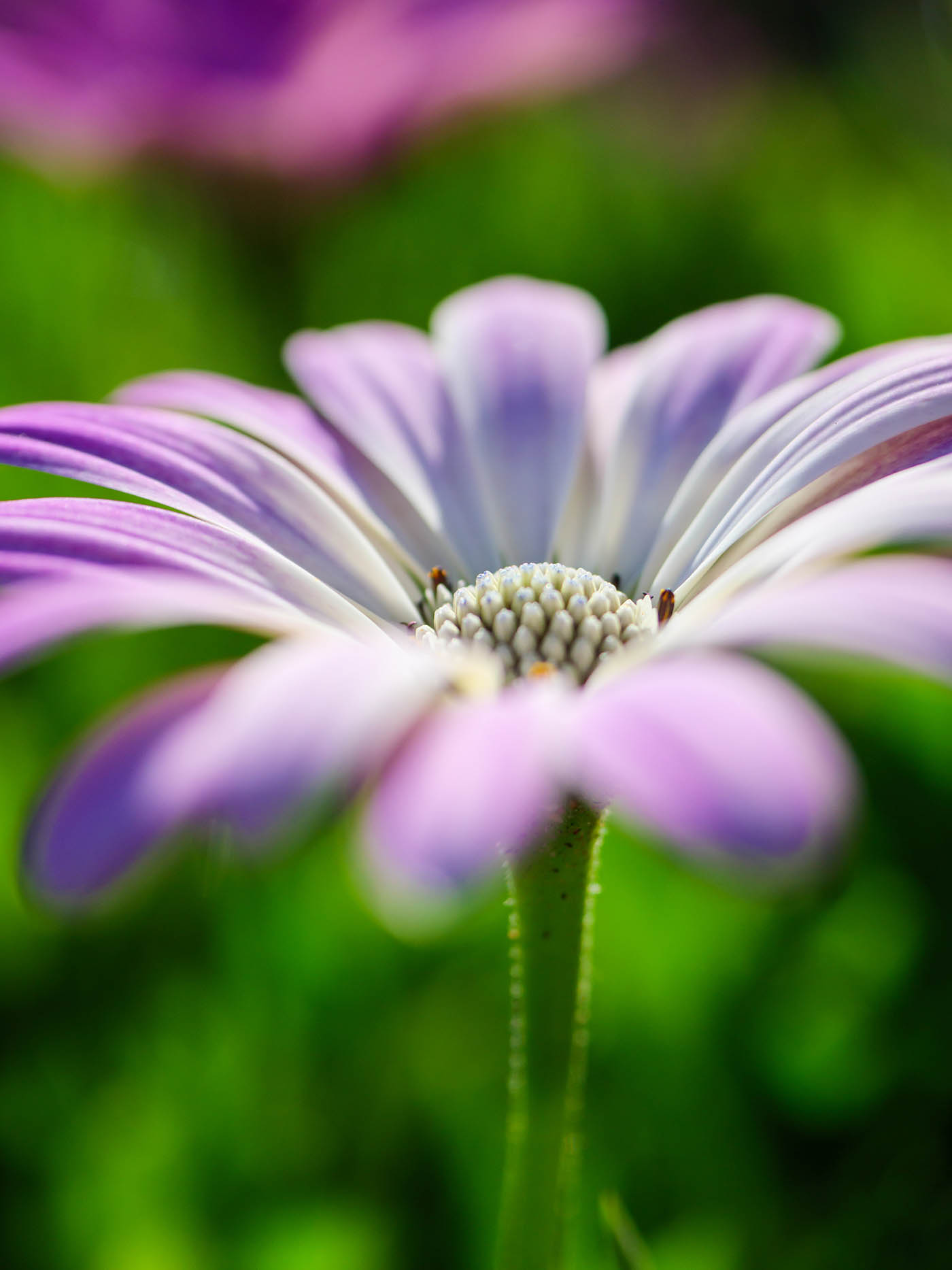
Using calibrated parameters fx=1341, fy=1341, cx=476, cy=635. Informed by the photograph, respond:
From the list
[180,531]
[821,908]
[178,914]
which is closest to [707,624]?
[180,531]

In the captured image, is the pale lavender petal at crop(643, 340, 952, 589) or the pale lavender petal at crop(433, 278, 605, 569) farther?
the pale lavender petal at crop(433, 278, 605, 569)

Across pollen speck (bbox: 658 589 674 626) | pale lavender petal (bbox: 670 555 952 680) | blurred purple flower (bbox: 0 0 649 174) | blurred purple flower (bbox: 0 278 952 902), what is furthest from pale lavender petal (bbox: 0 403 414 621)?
blurred purple flower (bbox: 0 0 649 174)

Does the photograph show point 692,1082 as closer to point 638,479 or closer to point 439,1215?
point 439,1215

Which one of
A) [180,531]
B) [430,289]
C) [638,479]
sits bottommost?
[180,531]

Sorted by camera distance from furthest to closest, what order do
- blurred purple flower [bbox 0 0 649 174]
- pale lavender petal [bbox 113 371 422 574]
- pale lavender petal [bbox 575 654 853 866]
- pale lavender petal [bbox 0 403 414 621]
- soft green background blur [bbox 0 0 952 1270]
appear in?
1. blurred purple flower [bbox 0 0 649 174]
2. soft green background blur [bbox 0 0 952 1270]
3. pale lavender petal [bbox 113 371 422 574]
4. pale lavender petal [bbox 0 403 414 621]
5. pale lavender petal [bbox 575 654 853 866]

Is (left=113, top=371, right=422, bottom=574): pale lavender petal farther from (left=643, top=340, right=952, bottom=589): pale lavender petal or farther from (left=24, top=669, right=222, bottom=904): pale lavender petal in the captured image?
(left=24, top=669, right=222, bottom=904): pale lavender petal

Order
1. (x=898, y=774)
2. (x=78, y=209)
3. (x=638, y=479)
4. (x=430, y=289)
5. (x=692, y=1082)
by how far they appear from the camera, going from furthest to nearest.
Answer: (x=78, y=209) < (x=430, y=289) < (x=898, y=774) < (x=692, y=1082) < (x=638, y=479)

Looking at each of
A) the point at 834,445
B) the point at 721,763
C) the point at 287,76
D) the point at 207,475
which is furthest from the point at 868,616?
the point at 287,76
